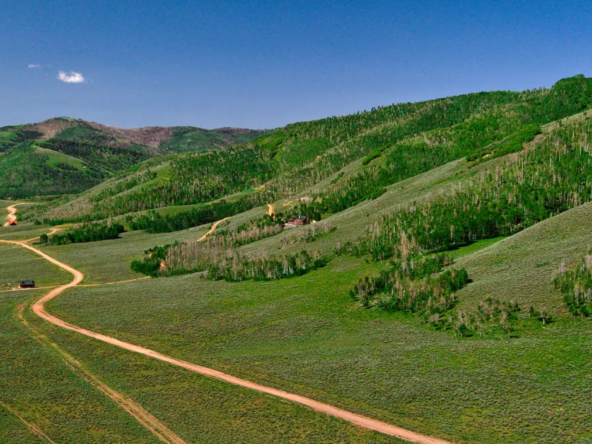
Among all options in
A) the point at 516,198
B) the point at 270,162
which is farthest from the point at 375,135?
the point at 516,198

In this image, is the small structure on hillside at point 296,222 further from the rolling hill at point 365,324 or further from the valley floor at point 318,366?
the valley floor at point 318,366

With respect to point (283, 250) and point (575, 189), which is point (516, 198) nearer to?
point (575, 189)

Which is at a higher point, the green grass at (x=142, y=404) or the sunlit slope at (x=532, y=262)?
the sunlit slope at (x=532, y=262)

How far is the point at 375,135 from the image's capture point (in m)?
153

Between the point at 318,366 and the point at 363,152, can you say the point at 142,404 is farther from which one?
the point at 363,152

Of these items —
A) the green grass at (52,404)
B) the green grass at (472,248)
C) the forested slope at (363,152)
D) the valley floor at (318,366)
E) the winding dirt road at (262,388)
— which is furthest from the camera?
the forested slope at (363,152)

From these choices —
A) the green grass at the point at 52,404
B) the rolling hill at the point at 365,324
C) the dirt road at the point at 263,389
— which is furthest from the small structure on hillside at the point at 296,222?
Answer: the green grass at the point at 52,404

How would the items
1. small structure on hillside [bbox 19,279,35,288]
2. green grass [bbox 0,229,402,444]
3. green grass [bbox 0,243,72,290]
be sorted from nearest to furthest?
green grass [bbox 0,229,402,444], small structure on hillside [bbox 19,279,35,288], green grass [bbox 0,243,72,290]

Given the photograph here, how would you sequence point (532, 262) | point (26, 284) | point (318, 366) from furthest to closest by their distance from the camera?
1. point (26, 284)
2. point (532, 262)
3. point (318, 366)

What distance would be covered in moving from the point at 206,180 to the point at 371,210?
12118 centimetres

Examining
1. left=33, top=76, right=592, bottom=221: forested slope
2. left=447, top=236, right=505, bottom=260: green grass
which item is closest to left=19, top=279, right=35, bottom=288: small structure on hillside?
left=447, top=236, right=505, bottom=260: green grass

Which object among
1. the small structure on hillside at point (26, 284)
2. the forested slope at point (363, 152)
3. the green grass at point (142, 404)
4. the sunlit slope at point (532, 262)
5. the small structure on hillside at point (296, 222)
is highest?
the forested slope at point (363, 152)

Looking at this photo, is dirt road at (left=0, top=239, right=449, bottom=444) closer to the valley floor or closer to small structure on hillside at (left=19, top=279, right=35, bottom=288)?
the valley floor

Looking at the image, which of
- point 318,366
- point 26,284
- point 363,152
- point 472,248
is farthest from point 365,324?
point 363,152
